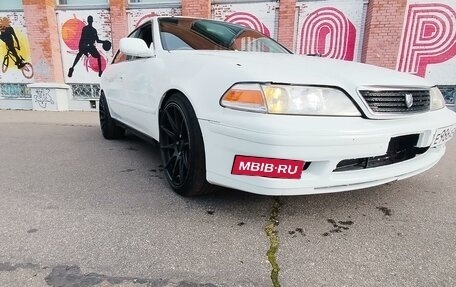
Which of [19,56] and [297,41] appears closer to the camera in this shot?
[297,41]

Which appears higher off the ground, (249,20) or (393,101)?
(249,20)

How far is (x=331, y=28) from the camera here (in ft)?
27.0

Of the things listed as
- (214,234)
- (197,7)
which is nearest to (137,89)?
(214,234)

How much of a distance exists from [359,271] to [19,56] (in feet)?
36.9

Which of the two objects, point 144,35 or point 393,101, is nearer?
point 393,101

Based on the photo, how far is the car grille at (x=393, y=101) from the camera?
195cm

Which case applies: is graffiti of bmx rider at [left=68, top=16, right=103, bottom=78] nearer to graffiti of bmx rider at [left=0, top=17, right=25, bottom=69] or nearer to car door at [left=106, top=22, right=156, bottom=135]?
graffiti of bmx rider at [left=0, top=17, right=25, bottom=69]

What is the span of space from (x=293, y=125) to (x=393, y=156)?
0.89 meters

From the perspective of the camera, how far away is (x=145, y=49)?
2.97 m

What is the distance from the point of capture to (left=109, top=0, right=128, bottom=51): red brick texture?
348 inches

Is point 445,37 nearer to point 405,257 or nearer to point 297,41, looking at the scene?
point 297,41

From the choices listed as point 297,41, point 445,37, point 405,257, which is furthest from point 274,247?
point 445,37

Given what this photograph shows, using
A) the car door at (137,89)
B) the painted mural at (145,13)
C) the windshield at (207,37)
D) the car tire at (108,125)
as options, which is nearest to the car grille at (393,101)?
the windshield at (207,37)

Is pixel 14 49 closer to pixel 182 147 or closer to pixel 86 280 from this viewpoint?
A: pixel 182 147
